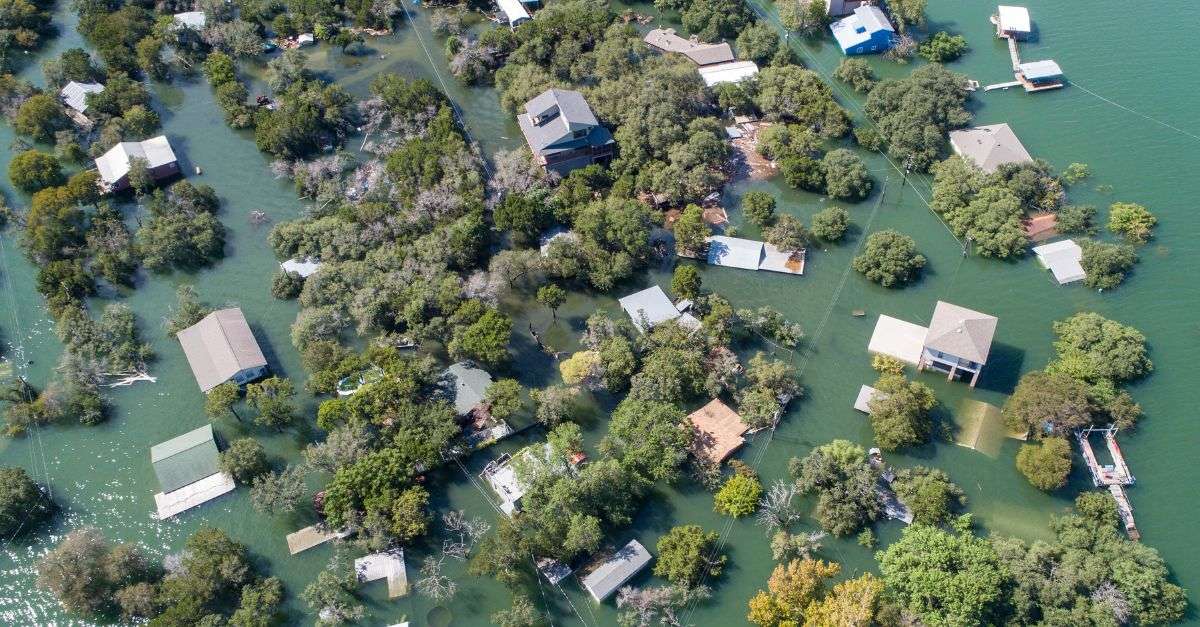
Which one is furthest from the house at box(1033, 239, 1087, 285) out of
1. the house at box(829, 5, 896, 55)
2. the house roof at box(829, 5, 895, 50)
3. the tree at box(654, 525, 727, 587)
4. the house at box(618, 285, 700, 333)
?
the tree at box(654, 525, 727, 587)

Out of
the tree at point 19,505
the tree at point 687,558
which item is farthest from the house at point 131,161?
the tree at point 687,558

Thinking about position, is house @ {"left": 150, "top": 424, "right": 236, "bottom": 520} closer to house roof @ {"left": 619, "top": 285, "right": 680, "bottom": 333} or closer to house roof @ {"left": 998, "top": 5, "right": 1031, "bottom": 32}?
house roof @ {"left": 619, "top": 285, "right": 680, "bottom": 333}

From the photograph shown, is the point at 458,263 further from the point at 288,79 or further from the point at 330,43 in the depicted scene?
the point at 330,43

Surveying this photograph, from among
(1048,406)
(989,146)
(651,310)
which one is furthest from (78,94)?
(1048,406)

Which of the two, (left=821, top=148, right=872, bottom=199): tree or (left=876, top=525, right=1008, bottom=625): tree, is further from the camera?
(left=821, top=148, right=872, bottom=199): tree

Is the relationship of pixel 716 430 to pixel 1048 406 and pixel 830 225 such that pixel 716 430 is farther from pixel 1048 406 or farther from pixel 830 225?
pixel 830 225

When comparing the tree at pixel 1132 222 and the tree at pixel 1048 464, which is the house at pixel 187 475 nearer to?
the tree at pixel 1048 464
